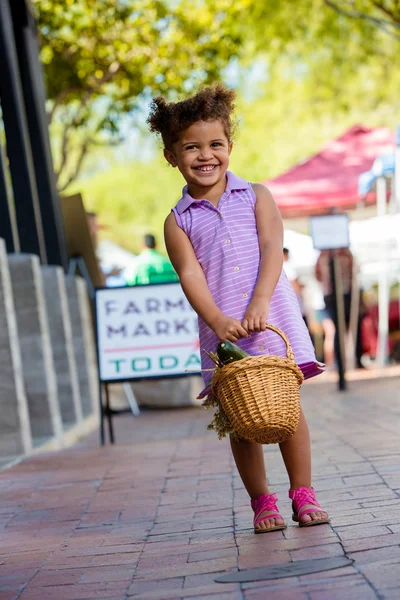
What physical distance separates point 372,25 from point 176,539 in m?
19.1

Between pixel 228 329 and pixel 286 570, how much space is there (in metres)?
0.99

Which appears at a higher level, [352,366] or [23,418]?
[23,418]

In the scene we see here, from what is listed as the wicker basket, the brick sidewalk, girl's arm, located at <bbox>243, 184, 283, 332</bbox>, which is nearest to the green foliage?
the brick sidewalk

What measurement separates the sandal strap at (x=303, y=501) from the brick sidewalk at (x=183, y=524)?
7 cm

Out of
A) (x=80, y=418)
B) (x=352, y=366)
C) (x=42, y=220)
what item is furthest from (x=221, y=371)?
(x=352, y=366)

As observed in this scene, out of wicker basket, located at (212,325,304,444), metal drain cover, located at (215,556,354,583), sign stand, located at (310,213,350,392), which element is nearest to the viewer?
metal drain cover, located at (215,556,354,583)

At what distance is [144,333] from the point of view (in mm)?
9336

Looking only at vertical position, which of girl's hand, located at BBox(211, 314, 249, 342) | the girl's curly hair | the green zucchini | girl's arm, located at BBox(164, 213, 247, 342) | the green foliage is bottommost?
the green foliage

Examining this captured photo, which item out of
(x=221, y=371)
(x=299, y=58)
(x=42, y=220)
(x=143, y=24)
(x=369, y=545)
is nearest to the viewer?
(x=369, y=545)

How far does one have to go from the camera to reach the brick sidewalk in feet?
12.2

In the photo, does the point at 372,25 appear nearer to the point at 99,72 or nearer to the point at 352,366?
the point at 99,72

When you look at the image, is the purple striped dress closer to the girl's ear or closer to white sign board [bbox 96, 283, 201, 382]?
the girl's ear

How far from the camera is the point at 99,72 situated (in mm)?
19703

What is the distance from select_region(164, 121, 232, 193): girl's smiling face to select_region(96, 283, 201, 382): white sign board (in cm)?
455
